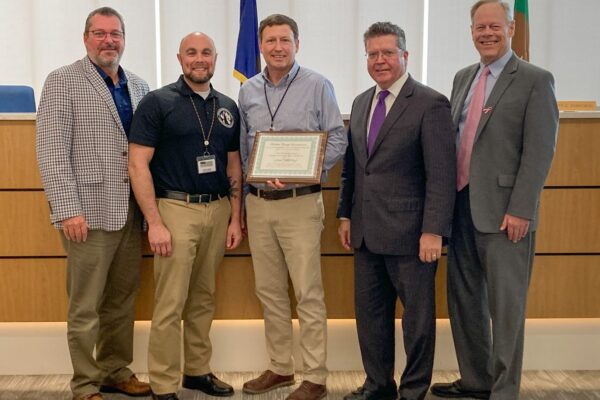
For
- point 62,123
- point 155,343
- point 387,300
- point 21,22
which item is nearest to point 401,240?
point 387,300

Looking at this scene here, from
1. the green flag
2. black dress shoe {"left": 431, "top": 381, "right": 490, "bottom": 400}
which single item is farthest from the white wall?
black dress shoe {"left": 431, "top": 381, "right": 490, "bottom": 400}

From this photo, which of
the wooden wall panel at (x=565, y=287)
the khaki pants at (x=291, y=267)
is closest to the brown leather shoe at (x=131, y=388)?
the khaki pants at (x=291, y=267)

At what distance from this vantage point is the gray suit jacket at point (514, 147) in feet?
7.91

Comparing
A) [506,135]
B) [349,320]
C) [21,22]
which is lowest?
[349,320]

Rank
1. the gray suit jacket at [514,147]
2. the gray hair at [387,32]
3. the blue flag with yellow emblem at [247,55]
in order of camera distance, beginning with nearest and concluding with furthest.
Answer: the gray suit jacket at [514,147], the gray hair at [387,32], the blue flag with yellow emblem at [247,55]

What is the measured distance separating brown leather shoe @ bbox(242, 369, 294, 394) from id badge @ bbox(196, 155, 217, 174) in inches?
40.9

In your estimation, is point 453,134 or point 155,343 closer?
point 453,134

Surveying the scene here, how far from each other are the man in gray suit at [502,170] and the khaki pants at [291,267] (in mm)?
660

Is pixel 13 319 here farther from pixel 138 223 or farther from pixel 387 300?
pixel 387 300

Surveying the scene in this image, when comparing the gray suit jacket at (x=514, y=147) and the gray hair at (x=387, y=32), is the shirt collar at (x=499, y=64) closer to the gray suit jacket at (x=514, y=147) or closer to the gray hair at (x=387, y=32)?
the gray suit jacket at (x=514, y=147)

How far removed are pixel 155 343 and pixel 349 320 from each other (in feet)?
3.43

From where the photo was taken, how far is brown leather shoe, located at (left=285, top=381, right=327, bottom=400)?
9.13 ft

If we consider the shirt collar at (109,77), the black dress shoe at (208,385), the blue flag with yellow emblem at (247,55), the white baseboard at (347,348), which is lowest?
the black dress shoe at (208,385)

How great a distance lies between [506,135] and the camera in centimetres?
248
